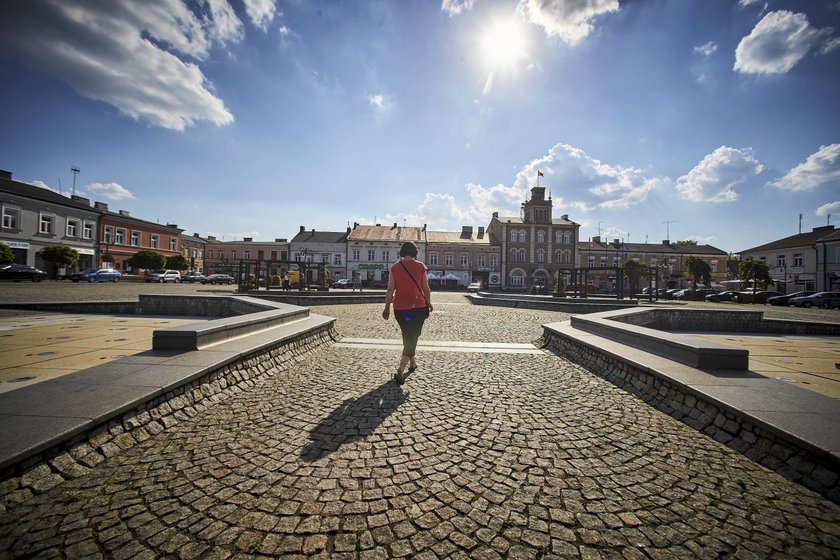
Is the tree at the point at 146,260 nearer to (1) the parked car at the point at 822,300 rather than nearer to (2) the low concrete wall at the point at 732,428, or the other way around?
(2) the low concrete wall at the point at 732,428

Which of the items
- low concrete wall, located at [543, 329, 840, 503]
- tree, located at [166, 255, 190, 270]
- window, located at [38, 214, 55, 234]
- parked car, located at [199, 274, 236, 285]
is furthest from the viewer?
parked car, located at [199, 274, 236, 285]

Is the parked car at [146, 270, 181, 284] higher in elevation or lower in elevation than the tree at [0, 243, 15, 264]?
lower

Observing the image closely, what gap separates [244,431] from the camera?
3164 millimetres

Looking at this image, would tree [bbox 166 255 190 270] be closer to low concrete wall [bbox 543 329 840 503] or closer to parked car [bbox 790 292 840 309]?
low concrete wall [bbox 543 329 840 503]

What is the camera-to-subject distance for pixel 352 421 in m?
3.41

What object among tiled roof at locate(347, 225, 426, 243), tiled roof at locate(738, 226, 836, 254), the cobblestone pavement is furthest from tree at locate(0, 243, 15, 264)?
tiled roof at locate(738, 226, 836, 254)

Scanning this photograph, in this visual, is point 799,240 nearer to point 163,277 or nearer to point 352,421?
point 352,421

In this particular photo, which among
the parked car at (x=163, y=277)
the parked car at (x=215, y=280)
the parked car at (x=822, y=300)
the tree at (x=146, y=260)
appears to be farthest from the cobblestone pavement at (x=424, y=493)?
the parked car at (x=215, y=280)

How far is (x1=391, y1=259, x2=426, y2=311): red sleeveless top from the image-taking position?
468 centimetres

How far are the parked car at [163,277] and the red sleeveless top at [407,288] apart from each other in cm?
4164

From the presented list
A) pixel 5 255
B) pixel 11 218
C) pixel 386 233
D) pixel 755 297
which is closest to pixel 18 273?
pixel 5 255

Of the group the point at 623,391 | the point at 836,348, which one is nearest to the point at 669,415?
the point at 623,391

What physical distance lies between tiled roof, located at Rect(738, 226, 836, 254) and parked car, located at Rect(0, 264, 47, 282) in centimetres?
7357

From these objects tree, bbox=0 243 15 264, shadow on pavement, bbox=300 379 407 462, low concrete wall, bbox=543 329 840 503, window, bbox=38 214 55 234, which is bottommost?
shadow on pavement, bbox=300 379 407 462
